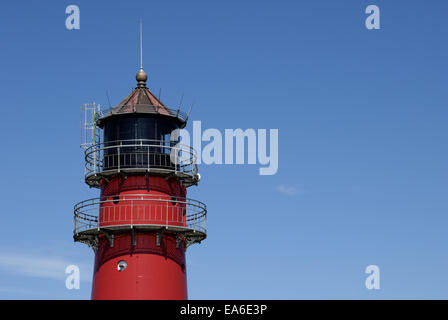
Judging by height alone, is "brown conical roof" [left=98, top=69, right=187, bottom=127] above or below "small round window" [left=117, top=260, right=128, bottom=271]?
above

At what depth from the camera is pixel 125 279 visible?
5141cm

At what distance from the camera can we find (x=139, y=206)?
52.1 m

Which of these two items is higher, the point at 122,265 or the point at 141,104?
the point at 141,104

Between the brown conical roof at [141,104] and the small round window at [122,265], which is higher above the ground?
the brown conical roof at [141,104]

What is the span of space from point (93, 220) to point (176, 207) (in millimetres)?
4297

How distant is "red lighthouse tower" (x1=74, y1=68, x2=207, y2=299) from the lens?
169 ft

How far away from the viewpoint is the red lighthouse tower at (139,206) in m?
51.6
